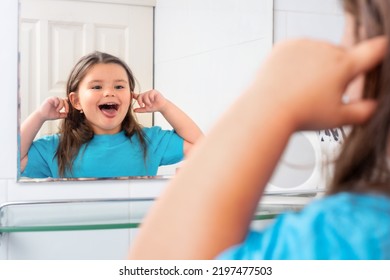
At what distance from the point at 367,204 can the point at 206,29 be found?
4.03 feet

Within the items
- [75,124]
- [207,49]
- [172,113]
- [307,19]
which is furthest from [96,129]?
[307,19]

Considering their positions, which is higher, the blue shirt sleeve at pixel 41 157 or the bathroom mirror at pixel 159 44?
the bathroom mirror at pixel 159 44

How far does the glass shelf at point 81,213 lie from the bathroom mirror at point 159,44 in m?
0.08

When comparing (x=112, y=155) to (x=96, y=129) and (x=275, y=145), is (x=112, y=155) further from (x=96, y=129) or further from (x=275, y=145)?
(x=275, y=145)

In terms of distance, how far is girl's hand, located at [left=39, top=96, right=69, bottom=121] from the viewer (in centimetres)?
135

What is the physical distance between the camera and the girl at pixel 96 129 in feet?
4.46

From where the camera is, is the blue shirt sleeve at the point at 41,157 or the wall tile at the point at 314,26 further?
the wall tile at the point at 314,26

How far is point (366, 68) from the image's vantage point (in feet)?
1.05

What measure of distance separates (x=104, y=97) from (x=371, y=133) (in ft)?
3.57

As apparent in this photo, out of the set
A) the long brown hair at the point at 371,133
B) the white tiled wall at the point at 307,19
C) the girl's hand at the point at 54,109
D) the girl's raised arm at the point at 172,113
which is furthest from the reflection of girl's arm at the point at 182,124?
the long brown hair at the point at 371,133

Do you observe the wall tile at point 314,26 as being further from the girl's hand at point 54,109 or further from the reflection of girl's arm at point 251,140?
the reflection of girl's arm at point 251,140

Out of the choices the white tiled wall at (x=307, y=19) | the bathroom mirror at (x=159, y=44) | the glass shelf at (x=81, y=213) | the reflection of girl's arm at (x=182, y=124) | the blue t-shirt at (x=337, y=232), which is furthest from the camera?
the white tiled wall at (x=307, y=19)

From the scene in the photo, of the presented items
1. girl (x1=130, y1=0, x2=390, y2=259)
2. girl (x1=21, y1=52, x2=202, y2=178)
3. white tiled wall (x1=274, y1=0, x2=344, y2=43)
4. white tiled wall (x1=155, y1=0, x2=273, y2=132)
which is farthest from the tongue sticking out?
girl (x1=130, y1=0, x2=390, y2=259)
